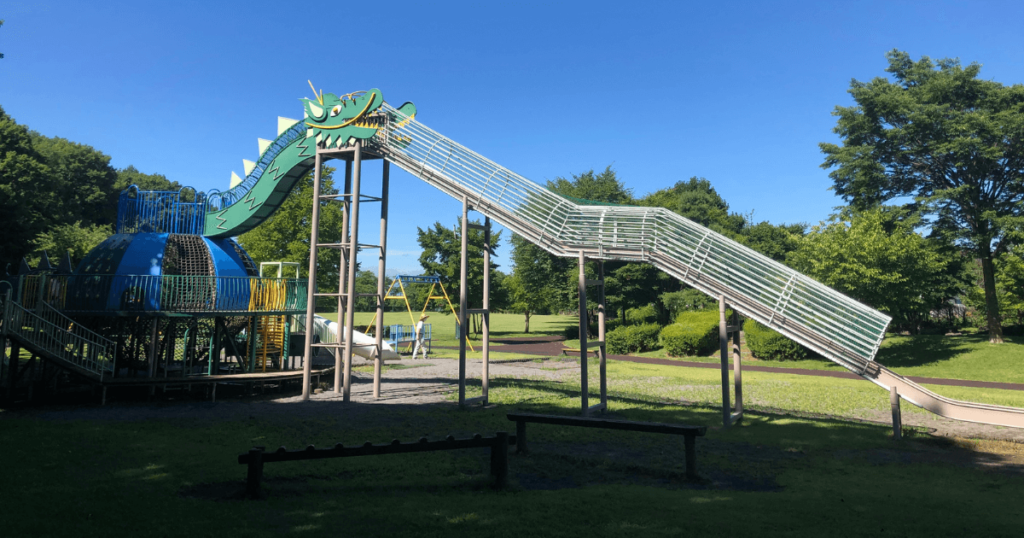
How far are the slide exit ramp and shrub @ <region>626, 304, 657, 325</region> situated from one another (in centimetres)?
2949

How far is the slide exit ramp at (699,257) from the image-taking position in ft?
39.0

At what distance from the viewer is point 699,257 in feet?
43.7

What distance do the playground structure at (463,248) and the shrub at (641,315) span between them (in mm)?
29046

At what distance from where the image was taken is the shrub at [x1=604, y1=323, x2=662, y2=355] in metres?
38.6

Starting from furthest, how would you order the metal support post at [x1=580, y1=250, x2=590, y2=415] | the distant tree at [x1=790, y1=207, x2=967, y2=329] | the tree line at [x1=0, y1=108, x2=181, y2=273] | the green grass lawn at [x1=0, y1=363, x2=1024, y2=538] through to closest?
1. the distant tree at [x1=790, y1=207, x2=967, y2=329]
2. the tree line at [x1=0, y1=108, x2=181, y2=273]
3. the metal support post at [x1=580, y1=250, x2=590, y2=415]
4. the green grass lawn at [x1=0, y1=363, x2=1024, y2=538]

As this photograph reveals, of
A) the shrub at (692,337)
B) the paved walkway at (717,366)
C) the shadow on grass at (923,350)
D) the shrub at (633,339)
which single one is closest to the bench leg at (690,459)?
the paved walkway at (717,366)

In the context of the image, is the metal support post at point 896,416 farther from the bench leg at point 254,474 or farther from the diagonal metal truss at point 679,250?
the bench leg at point 254,474

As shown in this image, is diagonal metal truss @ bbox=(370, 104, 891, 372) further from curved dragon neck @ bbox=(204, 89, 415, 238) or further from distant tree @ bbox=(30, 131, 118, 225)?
distant tree @ bbox=(30, 131, 118, 225)

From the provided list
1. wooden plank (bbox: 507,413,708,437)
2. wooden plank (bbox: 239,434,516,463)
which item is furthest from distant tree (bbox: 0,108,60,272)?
wooden plank (bbox: 507,413,708,437)

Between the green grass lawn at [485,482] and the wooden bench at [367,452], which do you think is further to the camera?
the wooden bench at [367,452]

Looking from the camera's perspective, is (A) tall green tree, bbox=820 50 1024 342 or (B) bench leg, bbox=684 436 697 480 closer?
(B) bench leg, bbox=684 436 697 480

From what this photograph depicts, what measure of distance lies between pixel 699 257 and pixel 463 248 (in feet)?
20.3

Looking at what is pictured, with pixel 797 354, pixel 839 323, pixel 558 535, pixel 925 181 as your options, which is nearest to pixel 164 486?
pixel 558 535

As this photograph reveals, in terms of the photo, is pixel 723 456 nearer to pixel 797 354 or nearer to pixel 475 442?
pixel 475 442
